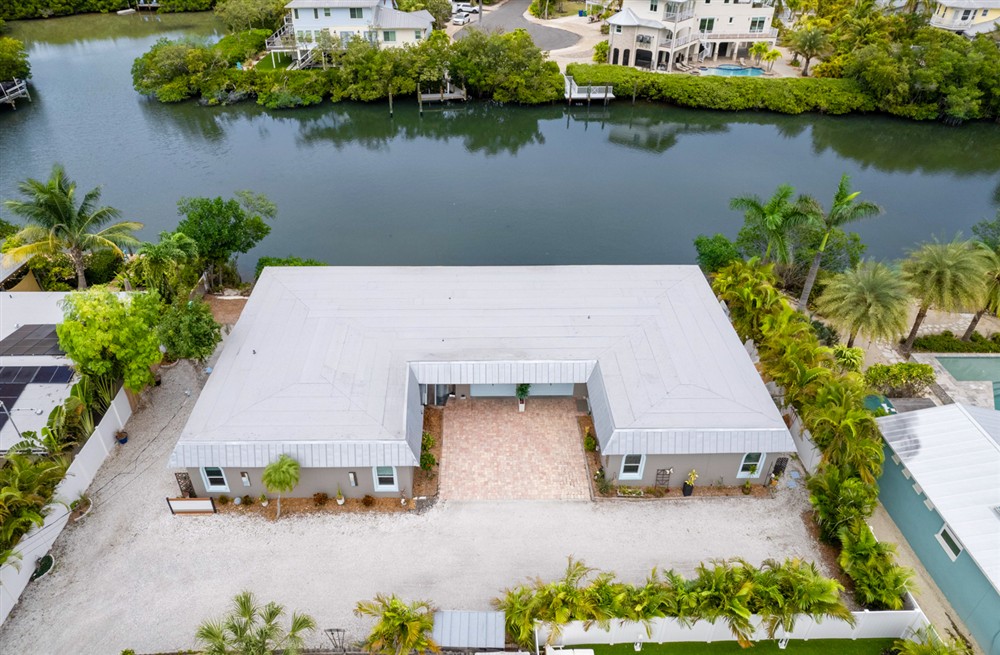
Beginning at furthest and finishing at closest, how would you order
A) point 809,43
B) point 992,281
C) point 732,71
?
point 732,71, point 809,43, point 992,281

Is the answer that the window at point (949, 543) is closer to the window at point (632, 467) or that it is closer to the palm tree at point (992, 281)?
the window at point (632, 467)

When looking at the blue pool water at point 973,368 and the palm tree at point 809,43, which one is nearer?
the blue pool water at point 973,368

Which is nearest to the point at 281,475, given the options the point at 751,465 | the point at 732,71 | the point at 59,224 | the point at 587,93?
the point at 751,465

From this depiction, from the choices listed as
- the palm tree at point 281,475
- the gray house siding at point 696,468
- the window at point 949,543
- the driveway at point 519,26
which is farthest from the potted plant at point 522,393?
the driveway at point 519,26

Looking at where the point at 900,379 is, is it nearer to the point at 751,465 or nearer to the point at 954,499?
the point at 954,499

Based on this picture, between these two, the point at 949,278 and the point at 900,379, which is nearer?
the point at 900,379

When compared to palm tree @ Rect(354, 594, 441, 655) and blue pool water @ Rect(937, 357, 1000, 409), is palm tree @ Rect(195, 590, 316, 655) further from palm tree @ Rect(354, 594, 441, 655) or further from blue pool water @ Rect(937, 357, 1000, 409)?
blue pool water @ Rect(937, 357, 1000, 409)
